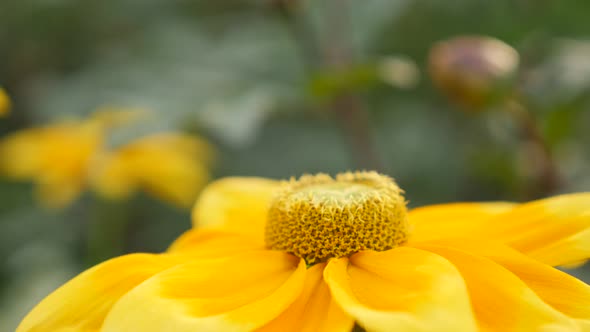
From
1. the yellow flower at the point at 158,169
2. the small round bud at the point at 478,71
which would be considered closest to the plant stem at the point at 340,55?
the small round bud at the point at 478,71

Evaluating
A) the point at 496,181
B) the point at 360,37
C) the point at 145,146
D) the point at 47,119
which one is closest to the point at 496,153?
the point at 496,181

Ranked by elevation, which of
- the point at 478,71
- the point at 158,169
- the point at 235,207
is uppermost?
the point at 478,71

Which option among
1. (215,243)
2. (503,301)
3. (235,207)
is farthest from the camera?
(235,207)

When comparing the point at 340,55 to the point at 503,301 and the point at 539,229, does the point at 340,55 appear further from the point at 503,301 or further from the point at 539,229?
the point at 503,301

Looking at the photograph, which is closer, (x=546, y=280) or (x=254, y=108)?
(x=546, y=280)

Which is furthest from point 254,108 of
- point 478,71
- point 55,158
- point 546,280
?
point 546,280

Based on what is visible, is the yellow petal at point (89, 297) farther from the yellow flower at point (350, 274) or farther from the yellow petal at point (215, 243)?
the yellow petal at point (215, 243)

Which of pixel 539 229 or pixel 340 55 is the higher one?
pixel 340 55

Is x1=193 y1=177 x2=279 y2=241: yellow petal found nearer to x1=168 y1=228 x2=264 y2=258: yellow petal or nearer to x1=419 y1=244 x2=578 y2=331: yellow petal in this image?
x1=168 y1=228 x2=264 y2=258: yellow petal
